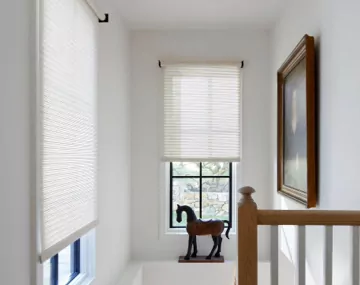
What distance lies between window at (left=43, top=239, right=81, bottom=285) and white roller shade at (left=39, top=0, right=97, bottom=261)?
0.18m

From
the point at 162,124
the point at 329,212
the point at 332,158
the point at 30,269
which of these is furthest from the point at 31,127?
the point at 162,124

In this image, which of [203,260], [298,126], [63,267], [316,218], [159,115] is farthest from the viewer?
[159,115]

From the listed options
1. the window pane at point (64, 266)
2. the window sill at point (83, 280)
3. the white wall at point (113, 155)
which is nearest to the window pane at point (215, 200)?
the white wall at point (113, 155)

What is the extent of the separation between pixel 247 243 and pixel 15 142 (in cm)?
86

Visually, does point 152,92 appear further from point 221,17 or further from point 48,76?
point 48,76

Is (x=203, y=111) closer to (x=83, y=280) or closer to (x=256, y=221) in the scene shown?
(x=83, y=280)

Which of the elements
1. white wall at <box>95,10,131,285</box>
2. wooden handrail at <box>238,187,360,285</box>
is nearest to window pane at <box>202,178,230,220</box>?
white wall at <box>95,10,131,285</box>

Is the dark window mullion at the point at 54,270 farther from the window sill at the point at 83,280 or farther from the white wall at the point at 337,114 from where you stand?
the white wall at the point at 337,114

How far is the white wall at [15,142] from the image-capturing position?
53.2 inches

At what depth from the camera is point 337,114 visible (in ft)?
6.25

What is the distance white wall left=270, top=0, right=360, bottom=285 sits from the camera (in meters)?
1.71

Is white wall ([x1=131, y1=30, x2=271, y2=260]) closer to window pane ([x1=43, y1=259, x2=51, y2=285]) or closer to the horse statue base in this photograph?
the horse statue base

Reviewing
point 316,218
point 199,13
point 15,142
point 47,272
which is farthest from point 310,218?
point 199,13

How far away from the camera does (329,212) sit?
140cm
